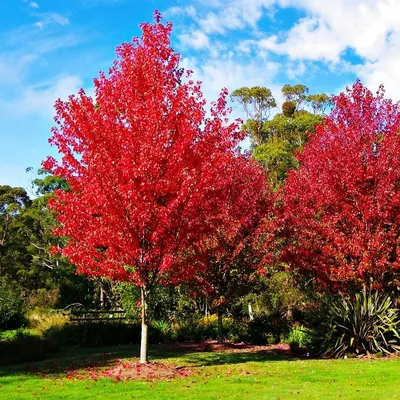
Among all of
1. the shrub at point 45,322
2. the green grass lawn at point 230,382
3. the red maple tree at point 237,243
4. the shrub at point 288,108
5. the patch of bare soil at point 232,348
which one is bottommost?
the patch of bare soil at point 232,348

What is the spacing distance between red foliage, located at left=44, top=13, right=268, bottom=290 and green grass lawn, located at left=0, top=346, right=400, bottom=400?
8.86 ft

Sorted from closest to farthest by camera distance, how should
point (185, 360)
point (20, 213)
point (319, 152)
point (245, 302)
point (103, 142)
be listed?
point (103, 142), point (185, 360), point (319, 152), point (245, 302), point (20, 213)

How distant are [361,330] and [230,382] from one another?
6.00 metres

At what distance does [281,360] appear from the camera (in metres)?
14.1

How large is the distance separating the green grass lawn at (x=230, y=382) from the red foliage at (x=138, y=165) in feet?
8.86

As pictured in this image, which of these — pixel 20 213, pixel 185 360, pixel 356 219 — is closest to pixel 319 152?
pixel 356 219

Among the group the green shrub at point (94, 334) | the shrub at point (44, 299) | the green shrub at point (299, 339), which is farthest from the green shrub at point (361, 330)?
the shrub at point (44, 299)

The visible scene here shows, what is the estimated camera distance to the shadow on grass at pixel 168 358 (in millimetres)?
12531

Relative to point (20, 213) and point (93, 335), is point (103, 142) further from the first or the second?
point (20, 213)

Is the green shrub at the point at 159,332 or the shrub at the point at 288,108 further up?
the shrub at the point at 288,108

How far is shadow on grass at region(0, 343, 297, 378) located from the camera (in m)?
12.5

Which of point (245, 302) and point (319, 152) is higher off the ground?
point (319, 152)

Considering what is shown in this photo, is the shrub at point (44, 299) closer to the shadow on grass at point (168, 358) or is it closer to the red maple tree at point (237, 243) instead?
the shadow on grass at point (168, 358)

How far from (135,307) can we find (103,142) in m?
13.6
